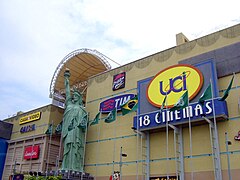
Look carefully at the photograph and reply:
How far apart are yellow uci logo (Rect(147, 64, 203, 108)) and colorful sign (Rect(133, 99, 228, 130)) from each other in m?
0.88

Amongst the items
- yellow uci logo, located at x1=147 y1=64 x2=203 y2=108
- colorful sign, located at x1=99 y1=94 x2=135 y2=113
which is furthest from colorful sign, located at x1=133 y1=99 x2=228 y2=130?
colorful sign, located at x1=99 y1=94 x2=135 y2=113

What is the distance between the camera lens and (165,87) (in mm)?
21938

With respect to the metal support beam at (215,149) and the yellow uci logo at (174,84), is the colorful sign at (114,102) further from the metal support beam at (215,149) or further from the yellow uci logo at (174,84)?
the metal support beam at (215,149)

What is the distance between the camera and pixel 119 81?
2623 cm

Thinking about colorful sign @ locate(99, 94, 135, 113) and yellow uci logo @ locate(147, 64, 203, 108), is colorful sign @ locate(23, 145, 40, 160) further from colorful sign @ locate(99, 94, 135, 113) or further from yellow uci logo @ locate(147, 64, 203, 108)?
yellow uci logo @ locate(147, 64, 203, 108)

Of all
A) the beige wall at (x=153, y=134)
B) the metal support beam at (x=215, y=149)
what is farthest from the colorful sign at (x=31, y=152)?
the metal support beam at (x=215, y=149)

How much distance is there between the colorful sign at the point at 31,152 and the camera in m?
28.9

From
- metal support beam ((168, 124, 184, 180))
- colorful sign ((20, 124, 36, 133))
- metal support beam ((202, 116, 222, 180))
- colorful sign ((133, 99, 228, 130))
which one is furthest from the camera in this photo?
colorful sign ((20, 124, 36, 133))

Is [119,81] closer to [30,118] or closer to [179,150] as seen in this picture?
[179,150]

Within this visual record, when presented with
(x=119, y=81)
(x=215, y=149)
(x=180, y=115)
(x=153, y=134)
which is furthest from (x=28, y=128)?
(x=215, y=149)

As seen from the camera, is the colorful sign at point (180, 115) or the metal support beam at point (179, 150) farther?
the metal support beam at point (179, 150)

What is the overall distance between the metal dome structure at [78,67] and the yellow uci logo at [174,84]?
12665 mm

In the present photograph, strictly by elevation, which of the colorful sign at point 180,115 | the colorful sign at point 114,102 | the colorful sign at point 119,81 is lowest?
the colorful sign at point 180,115

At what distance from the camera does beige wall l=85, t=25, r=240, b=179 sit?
18391 millimetres
